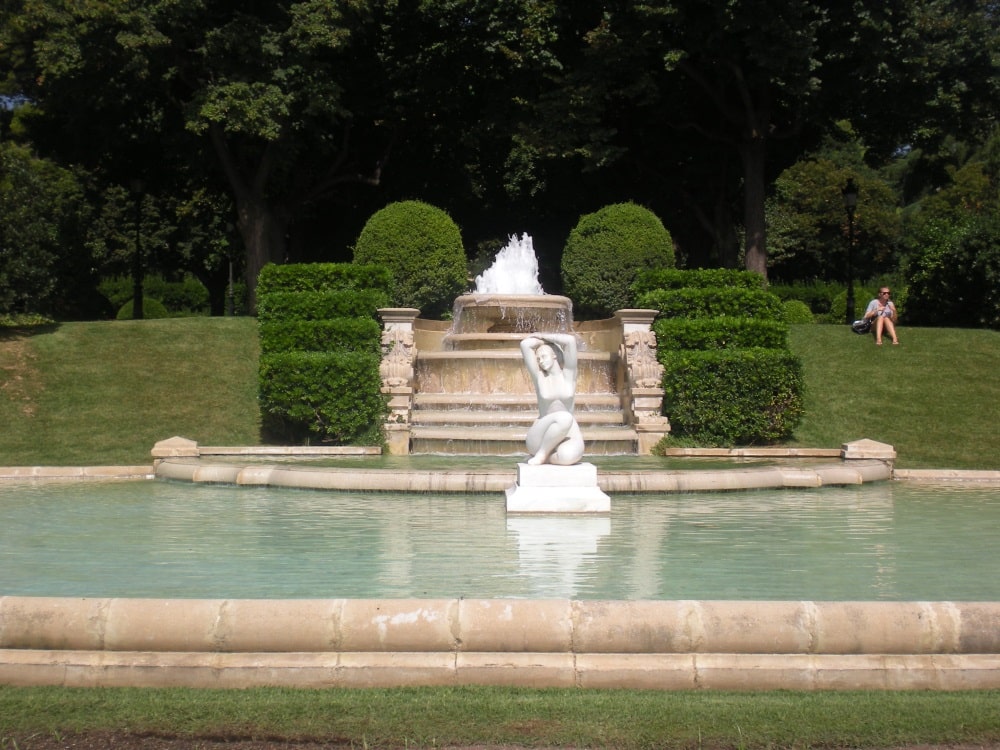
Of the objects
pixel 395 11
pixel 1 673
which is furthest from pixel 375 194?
pixel 1 673

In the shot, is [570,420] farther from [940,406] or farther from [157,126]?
[157,126]

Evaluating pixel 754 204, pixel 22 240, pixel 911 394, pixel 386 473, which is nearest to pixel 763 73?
pixel 754 204

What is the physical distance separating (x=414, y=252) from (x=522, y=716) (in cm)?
1885

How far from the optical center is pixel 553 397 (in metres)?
10.8

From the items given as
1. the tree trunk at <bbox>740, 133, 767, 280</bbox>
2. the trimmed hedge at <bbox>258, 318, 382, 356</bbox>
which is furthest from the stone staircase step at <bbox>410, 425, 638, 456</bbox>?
the tree trunk at <bbox>740, 133, 767, 280</bbox>

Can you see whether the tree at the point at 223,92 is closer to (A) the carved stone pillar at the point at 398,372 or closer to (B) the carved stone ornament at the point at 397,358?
(A) the carved stone pillar at the point at 398,372

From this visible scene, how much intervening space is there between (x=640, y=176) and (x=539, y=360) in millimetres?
25421

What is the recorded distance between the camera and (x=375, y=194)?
3572cm

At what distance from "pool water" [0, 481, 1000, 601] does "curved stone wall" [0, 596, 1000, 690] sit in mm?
1231

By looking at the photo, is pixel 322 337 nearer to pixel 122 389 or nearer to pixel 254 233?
pixel 122 389

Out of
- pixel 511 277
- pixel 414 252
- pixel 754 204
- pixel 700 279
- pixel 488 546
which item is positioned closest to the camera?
pixel 488 546

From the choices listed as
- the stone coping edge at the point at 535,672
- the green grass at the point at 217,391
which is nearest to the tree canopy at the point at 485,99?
the green grass at the point at 217,391

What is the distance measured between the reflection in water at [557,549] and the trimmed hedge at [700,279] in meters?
10.5

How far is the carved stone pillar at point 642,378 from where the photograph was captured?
17547 millimetres
